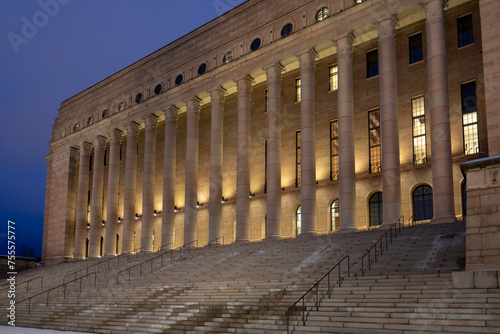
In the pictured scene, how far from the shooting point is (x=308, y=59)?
36.4 metres

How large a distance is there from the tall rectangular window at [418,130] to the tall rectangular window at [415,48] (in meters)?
2.76

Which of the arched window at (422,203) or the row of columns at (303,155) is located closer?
the row of columns at (303,155)

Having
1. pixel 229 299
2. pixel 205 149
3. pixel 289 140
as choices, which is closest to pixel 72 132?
pixel 205 149

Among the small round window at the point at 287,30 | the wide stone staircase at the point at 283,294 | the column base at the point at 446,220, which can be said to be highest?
the small round window at the point at 287,30

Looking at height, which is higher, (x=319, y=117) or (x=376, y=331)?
(x=319, y=117)

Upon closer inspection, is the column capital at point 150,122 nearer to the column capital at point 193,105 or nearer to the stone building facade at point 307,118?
the stone building facade at point 307,118

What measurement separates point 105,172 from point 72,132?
522cm

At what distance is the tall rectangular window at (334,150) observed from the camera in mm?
38594

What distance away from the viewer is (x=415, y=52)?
3666 centimetres

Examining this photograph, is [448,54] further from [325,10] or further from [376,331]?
[376,331]

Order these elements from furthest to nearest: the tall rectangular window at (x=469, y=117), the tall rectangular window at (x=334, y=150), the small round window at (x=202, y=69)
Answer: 1. the small round window at (x=202, y=69)
2. the tall rectangular window at (x=334, y=150)
3. the tall rectangular window at (x=469, y=117)

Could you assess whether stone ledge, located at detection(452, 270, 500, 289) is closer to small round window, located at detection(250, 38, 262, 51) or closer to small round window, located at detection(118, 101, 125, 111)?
small round window, located at detection(250, 38, 262, 51)

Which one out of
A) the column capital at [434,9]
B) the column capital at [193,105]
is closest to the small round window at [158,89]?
the column capital at [193,105]

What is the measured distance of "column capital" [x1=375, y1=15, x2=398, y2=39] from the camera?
3294 centimetres
